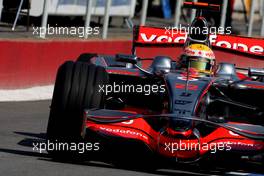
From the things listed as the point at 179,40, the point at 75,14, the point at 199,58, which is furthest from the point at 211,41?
the point at 75,14

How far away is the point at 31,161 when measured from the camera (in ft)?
32.7

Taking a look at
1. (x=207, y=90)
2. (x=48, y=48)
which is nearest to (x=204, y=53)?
(x=207, y=90)

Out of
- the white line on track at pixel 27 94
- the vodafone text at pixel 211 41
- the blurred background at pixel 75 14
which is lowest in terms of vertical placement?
the white line on track at pixel 27 94

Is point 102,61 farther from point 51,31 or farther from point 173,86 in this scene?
point 51,31

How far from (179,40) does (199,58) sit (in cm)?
161

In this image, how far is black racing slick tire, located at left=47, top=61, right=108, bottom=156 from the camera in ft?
33.0

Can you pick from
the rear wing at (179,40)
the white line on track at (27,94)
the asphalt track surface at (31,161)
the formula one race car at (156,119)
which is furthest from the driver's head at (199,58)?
the white line on track at (27,94)

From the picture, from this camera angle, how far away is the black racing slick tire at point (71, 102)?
10062 millimetres

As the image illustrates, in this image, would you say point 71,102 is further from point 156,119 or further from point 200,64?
point 200,64

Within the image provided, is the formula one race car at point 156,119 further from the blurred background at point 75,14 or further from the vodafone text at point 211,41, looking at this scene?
the blurred background at point 75,14

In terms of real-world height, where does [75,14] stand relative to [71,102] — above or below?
below

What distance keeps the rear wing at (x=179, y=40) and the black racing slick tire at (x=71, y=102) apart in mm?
3317

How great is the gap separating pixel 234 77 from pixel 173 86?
1617 mm

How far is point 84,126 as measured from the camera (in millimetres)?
9828
